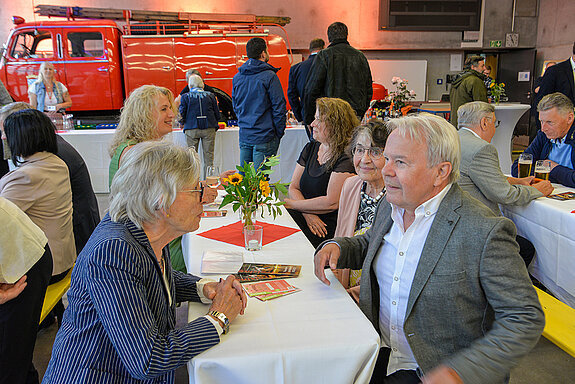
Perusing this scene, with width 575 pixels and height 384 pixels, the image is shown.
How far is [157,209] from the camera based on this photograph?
1.36 m

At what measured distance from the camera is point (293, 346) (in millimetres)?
1287

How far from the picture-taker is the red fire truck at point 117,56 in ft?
24.9

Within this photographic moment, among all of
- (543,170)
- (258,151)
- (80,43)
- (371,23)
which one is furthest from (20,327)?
(371,23)

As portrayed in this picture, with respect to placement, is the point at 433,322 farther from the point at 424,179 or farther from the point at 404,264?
the point at 424,179

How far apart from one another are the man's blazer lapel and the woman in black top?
155 centimetres

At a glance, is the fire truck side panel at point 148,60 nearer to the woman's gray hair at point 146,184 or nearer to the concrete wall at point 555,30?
the woman's gray hair at point 146,184

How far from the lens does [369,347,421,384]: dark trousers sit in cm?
146

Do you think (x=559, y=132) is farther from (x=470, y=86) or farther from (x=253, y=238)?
(x=470, y=86)

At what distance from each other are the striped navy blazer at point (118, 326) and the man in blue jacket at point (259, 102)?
381cm

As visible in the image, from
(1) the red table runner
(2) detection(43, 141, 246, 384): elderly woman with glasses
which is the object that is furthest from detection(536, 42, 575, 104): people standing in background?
(2) detection(43, 141, 246, 384): elderly woman with glasses

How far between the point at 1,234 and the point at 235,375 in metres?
1.02

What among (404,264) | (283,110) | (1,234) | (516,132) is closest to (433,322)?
(404,264)

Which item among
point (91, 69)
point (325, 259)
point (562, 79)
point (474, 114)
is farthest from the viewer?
point (91, 69)

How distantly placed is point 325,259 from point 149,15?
26.5 feet
